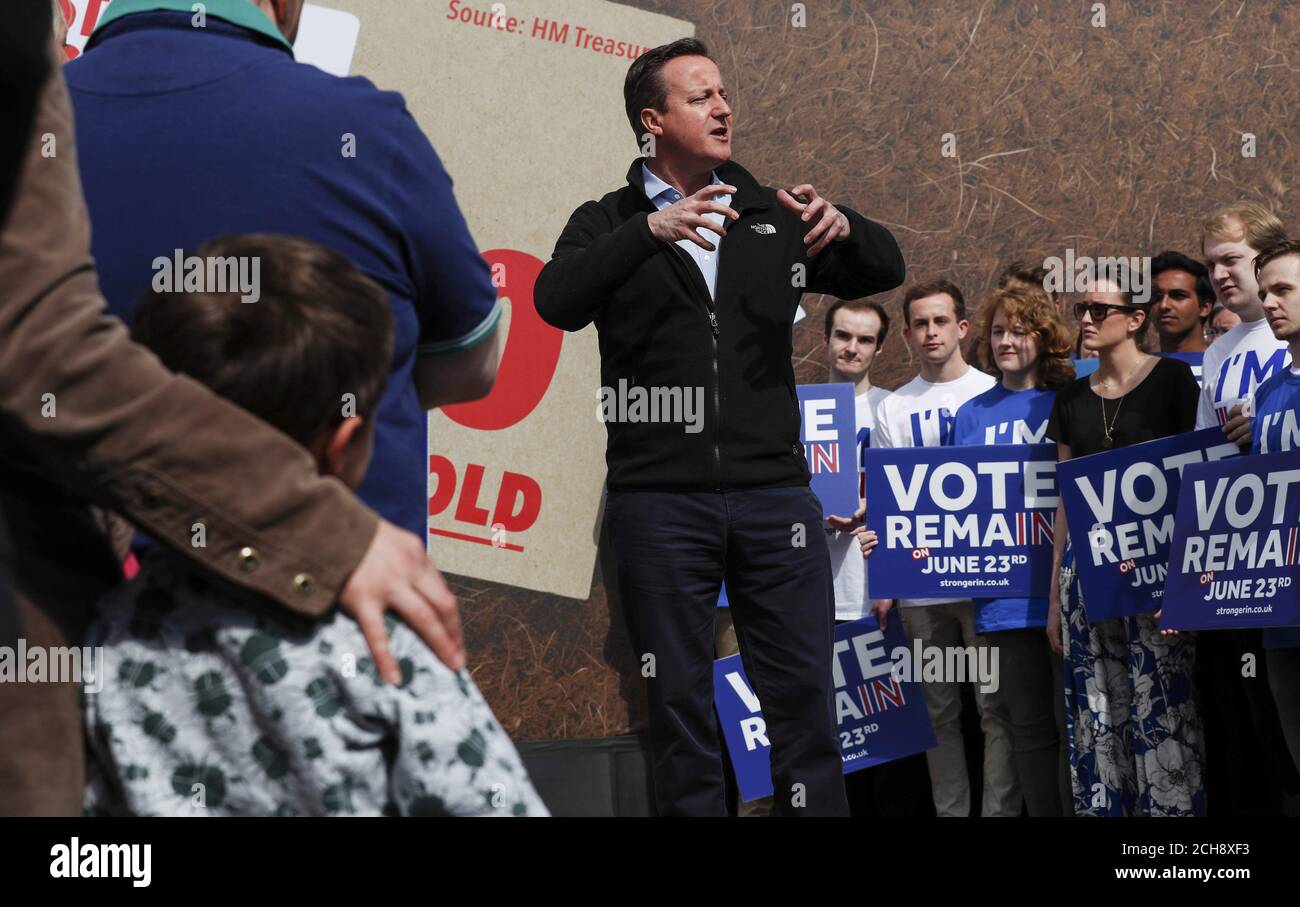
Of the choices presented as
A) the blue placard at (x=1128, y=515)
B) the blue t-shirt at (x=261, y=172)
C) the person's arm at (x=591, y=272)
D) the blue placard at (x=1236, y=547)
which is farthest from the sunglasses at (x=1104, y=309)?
the blue t-shirt at (x=261, y=172)

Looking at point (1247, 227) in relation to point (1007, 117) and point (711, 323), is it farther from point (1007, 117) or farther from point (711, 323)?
point (711, 323)

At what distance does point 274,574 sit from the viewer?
4.66 ft

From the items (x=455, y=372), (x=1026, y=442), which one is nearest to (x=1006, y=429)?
(x=1026, y=442)

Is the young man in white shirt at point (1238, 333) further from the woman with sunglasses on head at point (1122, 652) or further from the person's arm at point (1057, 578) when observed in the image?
the person's arm at point (1057, 578)

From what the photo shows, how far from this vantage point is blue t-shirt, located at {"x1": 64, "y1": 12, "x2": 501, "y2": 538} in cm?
180

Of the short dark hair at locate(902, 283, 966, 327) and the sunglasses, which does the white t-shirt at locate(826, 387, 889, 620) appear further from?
the sunglasses

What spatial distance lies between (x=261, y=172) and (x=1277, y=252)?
361cm

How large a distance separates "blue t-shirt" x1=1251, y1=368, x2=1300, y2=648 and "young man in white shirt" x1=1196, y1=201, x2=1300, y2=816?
0.11m

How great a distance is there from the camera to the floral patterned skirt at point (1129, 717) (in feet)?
15.4

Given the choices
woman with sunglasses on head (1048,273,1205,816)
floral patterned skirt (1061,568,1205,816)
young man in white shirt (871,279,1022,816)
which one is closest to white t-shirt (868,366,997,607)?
young man in white shirt (871,279,1022,816)

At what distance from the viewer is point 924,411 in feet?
19.1
